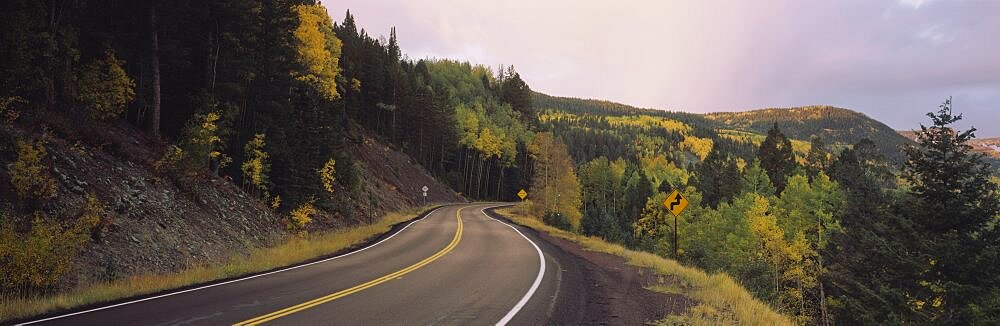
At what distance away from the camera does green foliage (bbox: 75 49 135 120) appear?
18.2m


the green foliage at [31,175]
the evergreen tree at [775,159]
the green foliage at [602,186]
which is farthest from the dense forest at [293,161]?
the green foliage at [602,186]

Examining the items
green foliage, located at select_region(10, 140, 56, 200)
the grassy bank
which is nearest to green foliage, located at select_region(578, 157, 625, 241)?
the grassy bank

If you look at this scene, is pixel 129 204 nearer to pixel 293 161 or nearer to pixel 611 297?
pixel 293 161

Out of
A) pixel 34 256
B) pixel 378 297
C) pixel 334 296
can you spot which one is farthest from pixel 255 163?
pixel 378 297

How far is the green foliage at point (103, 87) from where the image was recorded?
59.6 ft

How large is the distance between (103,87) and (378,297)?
647 inches

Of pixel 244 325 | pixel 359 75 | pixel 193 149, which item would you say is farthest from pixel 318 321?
pixel 359 75

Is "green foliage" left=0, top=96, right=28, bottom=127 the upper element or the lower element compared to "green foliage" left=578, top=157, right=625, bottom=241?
upper

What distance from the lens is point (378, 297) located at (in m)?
9.72

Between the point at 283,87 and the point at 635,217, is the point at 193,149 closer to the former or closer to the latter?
the point at 283,87

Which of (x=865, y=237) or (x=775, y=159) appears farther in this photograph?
(x=775, y=159)

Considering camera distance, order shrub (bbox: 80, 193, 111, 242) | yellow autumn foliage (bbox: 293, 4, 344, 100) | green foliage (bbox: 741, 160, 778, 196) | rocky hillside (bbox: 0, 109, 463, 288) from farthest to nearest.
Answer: green foliage (bbox: 741, 160, 778, 196), yellow autumn foliage (bbox: 293, 4, 344, 100), rocky hillside (bbox: 0, 109, 463, 288), shrub (bbox: 80, 193, 111, 242)

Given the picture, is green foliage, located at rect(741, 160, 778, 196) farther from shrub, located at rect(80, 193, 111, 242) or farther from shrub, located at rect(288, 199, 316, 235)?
shrub, located at rect(80, 193, 111, 242)

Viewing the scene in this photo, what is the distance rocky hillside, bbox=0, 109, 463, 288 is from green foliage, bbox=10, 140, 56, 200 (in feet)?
0.58
